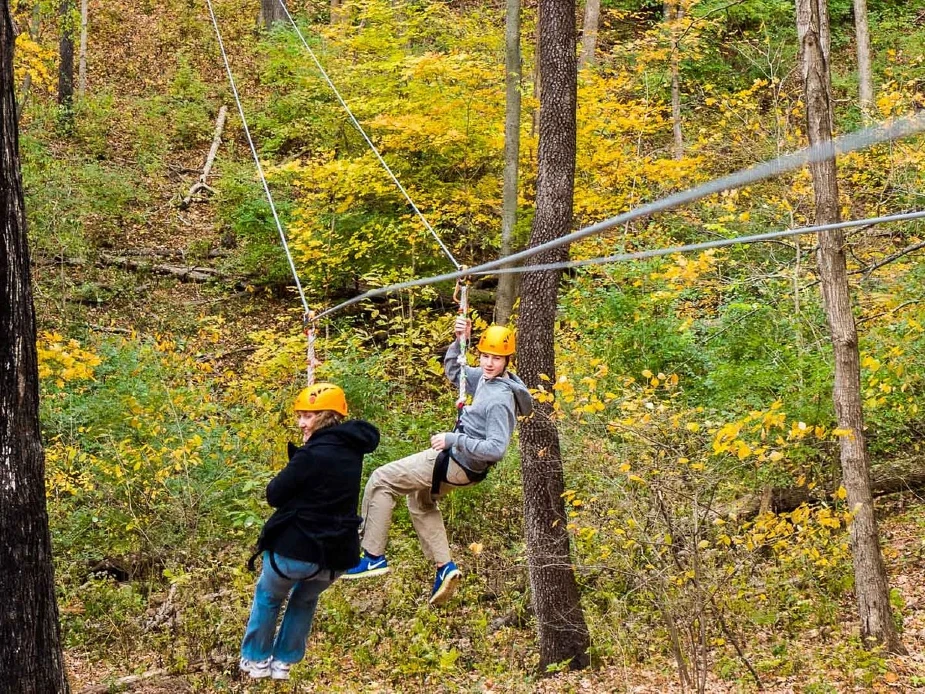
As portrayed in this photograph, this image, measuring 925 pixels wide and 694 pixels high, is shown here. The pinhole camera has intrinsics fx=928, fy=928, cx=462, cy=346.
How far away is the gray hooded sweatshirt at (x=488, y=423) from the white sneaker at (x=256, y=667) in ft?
5.70

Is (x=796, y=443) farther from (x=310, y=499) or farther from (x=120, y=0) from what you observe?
(x=120, y=0)

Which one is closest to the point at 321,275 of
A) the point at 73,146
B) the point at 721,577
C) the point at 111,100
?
the point at 721,577

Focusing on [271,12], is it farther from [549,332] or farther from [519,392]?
[519,392]

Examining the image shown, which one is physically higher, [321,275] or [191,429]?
[321,275]

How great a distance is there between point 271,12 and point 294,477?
20.9 metres

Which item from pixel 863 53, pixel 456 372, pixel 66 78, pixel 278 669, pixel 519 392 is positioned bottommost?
pixel 278 669

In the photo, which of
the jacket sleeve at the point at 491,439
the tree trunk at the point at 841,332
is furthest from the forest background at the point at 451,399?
the jacket sleeve at the point at 491,439

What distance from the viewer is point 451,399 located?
11.8 metres

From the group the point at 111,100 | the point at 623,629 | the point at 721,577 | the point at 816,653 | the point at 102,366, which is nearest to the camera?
the point at 721,577

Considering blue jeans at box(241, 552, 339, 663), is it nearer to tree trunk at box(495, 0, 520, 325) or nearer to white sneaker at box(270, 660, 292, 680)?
white sneaker at box(270, 660, 292, 680)

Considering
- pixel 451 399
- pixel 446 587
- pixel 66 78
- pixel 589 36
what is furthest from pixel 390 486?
pixel 66 78

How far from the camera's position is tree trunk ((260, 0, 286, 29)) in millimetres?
23061

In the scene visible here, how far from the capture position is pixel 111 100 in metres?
22.5

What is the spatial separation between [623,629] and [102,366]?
7.25 metres
